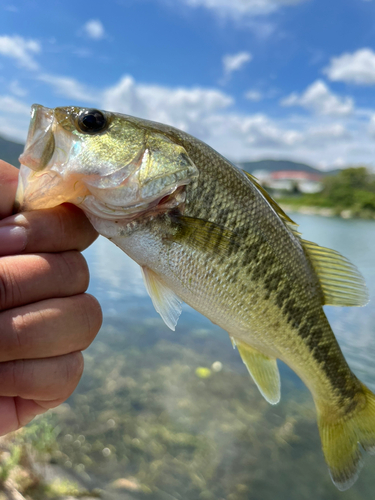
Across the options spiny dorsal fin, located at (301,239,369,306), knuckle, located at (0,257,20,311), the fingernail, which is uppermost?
spiny dorsal fin, located at (301,239,369,306)

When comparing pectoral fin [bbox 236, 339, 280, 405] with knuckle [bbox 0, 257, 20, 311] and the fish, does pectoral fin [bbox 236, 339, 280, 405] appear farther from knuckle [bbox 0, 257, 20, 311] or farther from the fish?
knuckle [bbox 0, 257, 20, 311]

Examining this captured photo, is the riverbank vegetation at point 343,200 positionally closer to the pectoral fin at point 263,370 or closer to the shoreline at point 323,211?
the shoreline at point 323,211

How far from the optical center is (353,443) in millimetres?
1779

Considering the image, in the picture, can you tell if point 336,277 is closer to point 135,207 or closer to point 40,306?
point 135,207

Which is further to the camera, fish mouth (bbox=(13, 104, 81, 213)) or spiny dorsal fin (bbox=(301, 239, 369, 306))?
spiny dorsal fin (bbox=(301, 239, 369, 306))

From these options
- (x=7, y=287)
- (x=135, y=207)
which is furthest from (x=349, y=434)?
(x=7, y=287)

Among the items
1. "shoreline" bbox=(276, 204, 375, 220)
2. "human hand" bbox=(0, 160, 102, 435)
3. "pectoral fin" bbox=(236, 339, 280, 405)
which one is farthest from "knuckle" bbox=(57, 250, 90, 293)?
"shoreline" bbox=(276, 204, 375, 220)

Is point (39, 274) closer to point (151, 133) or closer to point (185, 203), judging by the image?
point (185, 203)

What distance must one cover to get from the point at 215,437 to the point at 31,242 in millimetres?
4811

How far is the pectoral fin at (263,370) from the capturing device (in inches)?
63.6

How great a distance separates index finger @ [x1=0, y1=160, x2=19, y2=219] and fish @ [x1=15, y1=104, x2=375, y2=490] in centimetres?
3

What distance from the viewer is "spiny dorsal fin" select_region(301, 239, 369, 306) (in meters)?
1.68

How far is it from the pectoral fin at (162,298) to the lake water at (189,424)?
3620mm

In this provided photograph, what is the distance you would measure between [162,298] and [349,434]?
138 cm
